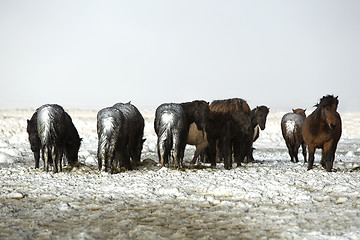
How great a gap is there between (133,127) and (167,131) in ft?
4.06

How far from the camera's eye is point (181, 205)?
640cm

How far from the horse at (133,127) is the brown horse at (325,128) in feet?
15.0

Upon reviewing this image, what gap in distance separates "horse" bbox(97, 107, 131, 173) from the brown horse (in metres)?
4.67

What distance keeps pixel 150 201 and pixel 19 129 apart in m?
26.2

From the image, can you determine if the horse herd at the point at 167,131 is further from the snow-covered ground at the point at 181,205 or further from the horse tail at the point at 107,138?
the snow-covered ground at the point at 181,205

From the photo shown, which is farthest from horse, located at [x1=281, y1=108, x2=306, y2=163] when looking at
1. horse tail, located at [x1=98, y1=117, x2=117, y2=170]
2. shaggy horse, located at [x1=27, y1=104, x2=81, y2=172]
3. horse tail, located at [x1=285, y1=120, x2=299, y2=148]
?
shaggy horse, located at [x1=27, y1=104, x2=81, y2=172]

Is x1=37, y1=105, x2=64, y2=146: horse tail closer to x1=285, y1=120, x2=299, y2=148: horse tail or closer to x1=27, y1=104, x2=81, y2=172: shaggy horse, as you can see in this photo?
x1=27, y1=104, x2=81, y2=172: shaggy horse

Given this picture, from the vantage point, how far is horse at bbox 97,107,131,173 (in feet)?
32.7

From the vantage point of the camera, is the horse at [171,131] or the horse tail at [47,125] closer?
the horse tail at [47,125]

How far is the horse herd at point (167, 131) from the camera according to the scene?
9.99 m

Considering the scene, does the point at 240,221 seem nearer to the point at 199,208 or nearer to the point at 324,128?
the point at 199,208

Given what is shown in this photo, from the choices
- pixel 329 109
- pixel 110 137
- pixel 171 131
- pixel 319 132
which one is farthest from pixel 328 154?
pixel 110 137

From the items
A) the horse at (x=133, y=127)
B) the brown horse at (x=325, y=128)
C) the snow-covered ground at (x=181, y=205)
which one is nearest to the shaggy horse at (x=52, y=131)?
the snow-covered ground at (x=181, y=205)

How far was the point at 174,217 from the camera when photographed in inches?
222
